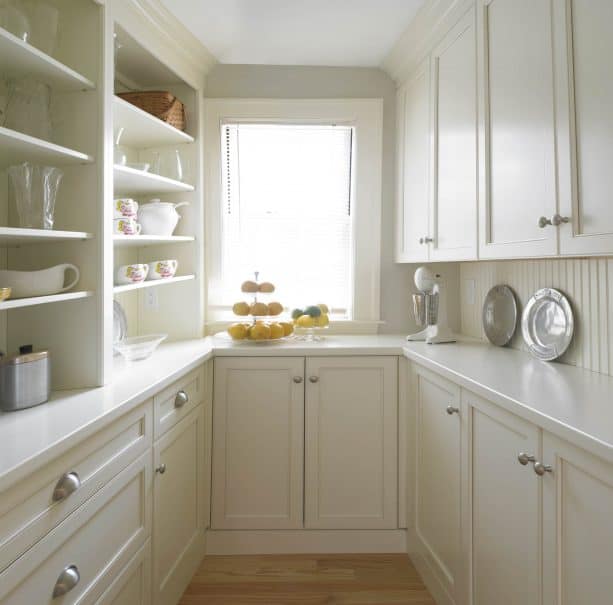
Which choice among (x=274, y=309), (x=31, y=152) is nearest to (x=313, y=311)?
(x=274, y=309)

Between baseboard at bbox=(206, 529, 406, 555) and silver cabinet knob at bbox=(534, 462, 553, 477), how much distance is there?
1.28 metres

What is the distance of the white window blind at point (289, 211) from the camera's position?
8.90 feet

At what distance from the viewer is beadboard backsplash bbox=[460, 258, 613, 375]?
161cm

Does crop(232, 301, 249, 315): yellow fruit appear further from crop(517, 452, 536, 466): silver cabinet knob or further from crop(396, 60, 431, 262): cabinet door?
crop(517, 452, 536, 466): silver cabinet knob

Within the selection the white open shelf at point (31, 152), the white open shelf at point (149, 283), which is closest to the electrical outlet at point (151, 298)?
the white open shelf at point (149, 283)

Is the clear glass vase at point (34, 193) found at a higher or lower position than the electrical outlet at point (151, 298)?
higher

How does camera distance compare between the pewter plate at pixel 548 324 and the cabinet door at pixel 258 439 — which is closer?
the pewter plate at pixel 548 324

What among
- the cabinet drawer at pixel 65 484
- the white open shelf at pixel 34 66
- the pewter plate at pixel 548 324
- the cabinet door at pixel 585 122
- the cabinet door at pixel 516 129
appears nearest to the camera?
the cabinet drawer at pixel 65 484

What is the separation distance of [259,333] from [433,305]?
848 millimetres

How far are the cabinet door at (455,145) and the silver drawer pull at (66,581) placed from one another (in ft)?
5.24

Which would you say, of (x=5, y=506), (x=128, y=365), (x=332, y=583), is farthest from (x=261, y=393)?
(x=5, y=506)

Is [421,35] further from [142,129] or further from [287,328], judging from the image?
[287,328]

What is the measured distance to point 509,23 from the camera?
158 centimetres

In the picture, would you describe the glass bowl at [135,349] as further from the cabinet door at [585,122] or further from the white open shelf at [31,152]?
the cabinet door at [585,122]
